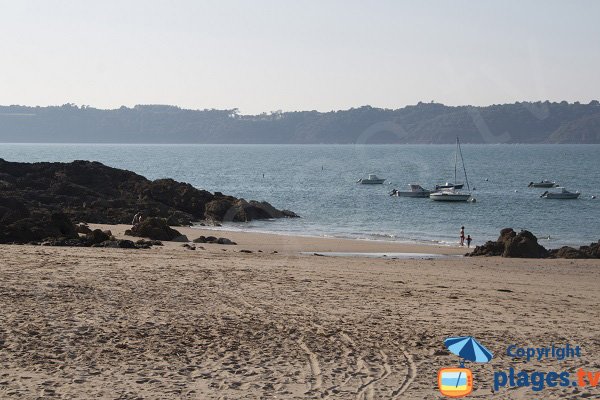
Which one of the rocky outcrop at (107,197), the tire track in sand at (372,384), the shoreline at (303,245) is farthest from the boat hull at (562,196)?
the tire track in sand at (372,384)

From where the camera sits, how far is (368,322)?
47.4ft

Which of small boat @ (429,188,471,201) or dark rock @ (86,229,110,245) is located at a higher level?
small boat @ (429,188,471,201)

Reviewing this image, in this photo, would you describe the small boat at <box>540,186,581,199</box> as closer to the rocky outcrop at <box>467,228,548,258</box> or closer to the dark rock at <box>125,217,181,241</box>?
the rocky outcrop at <box>467,228,548,258</box>

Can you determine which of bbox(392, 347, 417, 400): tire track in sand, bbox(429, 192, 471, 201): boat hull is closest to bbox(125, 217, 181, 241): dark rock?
bbox(392, 347, 417, 400): tire track in sand

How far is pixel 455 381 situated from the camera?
438 inches

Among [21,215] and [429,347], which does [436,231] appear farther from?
[429,347]

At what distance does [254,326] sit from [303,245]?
818 inches

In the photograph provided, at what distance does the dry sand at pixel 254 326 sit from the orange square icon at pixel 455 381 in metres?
0.12

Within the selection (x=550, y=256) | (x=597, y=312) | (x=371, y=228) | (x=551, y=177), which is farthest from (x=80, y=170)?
(x=551, y=177)

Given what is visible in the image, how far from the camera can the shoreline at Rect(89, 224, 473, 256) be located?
31812 mm

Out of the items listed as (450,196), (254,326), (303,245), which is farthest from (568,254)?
(450,196)

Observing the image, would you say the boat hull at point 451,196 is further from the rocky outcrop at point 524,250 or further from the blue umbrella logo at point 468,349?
the blue umbrella logo at point 468,349

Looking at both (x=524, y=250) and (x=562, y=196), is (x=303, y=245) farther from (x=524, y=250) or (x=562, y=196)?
(x=562, y=196)

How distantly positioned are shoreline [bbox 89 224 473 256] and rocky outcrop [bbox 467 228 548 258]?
4.49 feet
